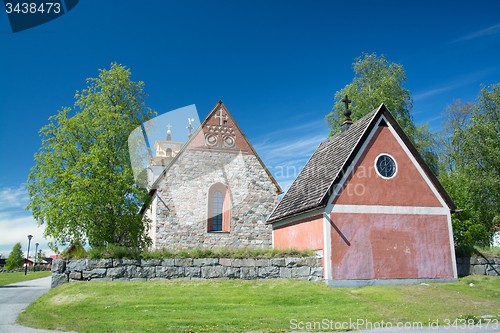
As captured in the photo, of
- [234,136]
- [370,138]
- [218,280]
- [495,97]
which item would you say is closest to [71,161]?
[218,280]

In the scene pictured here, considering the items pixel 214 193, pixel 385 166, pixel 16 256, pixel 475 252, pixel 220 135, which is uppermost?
pixel 220 135

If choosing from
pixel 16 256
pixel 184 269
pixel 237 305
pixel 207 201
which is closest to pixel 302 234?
pixel 184 269

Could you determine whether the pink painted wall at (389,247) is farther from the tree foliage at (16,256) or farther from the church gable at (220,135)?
the tree foliage at (16,256)

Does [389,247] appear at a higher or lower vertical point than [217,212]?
lower

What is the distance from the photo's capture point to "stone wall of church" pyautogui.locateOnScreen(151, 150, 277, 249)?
66.9 ft

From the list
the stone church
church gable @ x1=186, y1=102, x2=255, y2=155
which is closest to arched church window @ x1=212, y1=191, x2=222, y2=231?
the stone church

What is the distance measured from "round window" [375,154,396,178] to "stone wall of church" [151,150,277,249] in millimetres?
8400

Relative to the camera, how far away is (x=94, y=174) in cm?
1516

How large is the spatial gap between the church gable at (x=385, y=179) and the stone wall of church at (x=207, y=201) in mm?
8217

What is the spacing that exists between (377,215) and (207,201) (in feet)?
35.0

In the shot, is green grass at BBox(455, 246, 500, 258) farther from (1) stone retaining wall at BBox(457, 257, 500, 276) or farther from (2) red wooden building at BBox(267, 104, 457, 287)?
(2) red wooden building at BBox(267, 104, 457, 287)

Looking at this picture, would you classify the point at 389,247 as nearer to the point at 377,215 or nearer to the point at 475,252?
the point at 377,215

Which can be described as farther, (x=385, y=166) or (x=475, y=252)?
(x=475, y=252)

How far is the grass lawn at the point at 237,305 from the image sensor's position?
845cm
